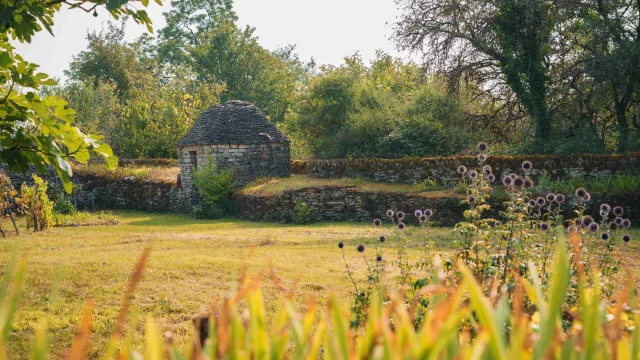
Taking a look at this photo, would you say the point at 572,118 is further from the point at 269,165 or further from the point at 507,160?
the point at 269,165

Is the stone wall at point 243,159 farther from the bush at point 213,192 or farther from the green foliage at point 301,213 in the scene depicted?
the green foliage at point 301,213

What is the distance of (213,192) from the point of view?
64.2ft

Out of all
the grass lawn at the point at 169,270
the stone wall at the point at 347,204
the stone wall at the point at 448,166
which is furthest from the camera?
the stone wall at the point at 347,204

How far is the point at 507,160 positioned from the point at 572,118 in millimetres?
4829

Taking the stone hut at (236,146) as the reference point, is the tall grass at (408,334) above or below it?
below

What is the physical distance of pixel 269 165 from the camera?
2178 centimetres

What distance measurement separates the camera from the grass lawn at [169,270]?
6355 millimetres

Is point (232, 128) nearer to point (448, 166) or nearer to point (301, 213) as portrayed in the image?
point (301, 213)

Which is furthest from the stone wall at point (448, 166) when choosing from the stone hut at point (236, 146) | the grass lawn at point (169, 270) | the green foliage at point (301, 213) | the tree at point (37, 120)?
the tree at point (37, 120)

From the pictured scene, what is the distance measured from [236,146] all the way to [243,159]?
1.73 feet

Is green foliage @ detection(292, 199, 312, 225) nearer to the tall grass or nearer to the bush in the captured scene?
the bush

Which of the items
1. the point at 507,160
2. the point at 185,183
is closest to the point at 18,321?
the point at 507,160

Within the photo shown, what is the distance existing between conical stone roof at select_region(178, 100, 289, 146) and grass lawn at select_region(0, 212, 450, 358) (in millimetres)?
6278

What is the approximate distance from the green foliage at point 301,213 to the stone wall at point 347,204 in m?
0.17
